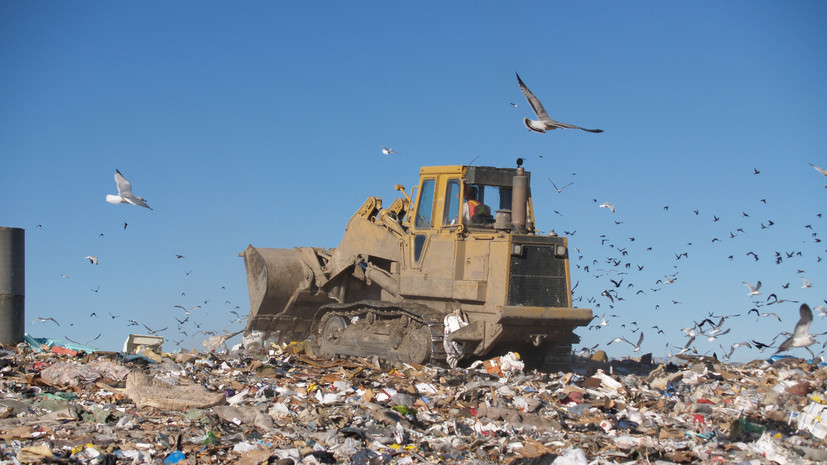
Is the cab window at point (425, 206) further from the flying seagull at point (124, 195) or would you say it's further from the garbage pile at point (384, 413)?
the flying seagull at point (124, 195)

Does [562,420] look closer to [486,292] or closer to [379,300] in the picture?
[486,292]

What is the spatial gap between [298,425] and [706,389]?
506 centimetres

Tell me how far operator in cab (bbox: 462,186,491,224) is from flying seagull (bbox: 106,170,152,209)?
3828 mm

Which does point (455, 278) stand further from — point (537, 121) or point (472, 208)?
point (537, 121)

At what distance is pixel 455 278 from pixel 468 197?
104 centimetres

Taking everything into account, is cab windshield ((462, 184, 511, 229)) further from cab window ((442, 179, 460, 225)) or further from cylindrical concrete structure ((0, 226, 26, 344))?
cylindrical concrete structure ((0, 226, 26, 344))

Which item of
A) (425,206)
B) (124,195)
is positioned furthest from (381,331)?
(124,195)

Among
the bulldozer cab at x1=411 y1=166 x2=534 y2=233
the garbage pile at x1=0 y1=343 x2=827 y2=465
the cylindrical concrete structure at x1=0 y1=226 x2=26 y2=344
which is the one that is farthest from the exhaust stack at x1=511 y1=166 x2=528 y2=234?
the cylindrical concrete structure at x1=0 y1=226 x2=26 y2=344

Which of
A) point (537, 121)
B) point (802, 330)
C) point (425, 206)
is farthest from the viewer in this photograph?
point (425, 206)

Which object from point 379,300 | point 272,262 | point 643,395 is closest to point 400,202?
point 379,300

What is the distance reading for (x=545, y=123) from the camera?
868 centimetres

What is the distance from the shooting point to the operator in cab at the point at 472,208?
1114cm

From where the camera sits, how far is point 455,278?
433 inches

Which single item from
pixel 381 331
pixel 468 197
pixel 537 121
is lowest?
pixel 381 331
